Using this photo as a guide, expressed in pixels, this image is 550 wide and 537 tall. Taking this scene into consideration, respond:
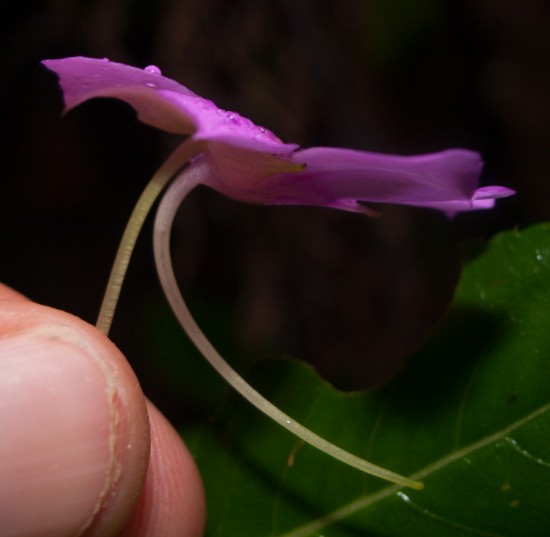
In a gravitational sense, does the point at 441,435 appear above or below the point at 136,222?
below

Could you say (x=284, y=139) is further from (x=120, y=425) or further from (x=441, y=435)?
(x=120, y=425)

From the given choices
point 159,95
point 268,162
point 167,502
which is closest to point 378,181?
point 268,162

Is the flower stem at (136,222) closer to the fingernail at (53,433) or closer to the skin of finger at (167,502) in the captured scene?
the fingernail at (53,433)

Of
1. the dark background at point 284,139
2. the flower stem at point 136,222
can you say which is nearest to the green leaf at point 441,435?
the flower stem at point 136,222

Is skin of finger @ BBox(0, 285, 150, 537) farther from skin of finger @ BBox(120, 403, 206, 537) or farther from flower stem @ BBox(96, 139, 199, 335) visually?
skin of finger @ BBox(120, 403, 206, 537)

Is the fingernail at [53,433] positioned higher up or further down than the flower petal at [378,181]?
further down

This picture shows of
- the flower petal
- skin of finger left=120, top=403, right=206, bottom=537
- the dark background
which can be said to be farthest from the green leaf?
the dark background

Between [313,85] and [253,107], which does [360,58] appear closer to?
[313,85]
